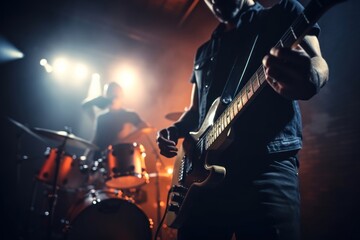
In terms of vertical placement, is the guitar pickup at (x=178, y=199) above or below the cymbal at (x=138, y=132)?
below

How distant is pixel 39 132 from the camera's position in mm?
4156

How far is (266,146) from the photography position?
1.47 m

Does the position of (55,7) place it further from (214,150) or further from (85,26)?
(214,150)

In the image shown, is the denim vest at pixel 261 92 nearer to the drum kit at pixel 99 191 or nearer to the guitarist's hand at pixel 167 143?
the guitarist's hand at pixel 167 143

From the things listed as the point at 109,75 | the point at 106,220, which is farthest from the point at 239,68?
the point at 109,75

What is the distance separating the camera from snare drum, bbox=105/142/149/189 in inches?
156

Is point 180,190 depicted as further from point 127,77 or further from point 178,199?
point 127,77

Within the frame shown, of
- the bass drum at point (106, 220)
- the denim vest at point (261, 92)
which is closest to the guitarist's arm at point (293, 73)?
the denim vest at point (261, 92)

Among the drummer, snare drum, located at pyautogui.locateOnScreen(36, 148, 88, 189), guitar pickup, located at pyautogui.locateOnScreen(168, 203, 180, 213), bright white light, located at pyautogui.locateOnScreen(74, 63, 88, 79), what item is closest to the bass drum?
snare drum, located at pyautogui.locateOnScreen(36, 148, 88, 189)

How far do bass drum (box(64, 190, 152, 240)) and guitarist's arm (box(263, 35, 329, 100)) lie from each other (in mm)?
3044

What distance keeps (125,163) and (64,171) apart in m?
1.16

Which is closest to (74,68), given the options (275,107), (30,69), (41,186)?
(30,69)

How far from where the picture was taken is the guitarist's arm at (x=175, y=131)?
7.47ft

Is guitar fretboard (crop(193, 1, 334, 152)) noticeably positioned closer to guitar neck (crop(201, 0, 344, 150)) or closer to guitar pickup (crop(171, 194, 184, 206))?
guitar neck (crop(201, 0, 344, 150))
